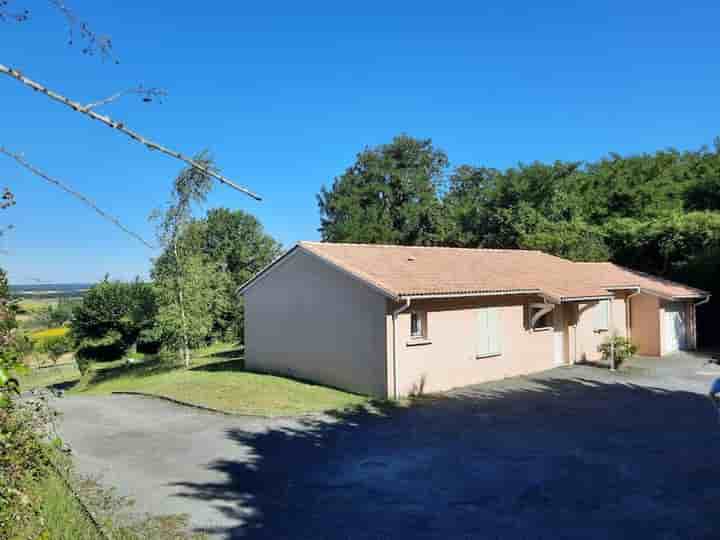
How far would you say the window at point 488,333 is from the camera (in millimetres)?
16172

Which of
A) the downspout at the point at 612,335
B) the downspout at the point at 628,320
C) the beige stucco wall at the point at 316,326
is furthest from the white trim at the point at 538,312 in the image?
the beige stucco wall at the point at 316,326

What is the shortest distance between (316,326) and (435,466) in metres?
8.25

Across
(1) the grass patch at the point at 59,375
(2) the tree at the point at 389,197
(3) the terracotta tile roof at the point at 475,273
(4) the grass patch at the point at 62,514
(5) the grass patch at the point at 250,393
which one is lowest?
(1) the grass patch at the point at 59,375

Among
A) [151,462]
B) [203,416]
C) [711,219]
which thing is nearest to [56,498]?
[151,462]

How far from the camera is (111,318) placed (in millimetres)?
30344

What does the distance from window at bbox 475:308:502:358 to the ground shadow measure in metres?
3.26

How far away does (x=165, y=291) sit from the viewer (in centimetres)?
2211

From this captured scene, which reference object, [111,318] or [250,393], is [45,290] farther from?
[111,318]

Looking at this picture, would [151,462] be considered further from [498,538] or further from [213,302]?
[213,302]

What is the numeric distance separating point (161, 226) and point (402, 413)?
13536mm

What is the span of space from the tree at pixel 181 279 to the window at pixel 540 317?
12.5 meters

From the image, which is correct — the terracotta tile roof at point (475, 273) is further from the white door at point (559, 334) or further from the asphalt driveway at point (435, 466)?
the asphalt driveway at point (435, 466)

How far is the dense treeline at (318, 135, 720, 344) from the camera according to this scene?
86.4ft

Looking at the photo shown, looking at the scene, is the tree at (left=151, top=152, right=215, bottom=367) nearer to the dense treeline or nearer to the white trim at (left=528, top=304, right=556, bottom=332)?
the white trim at (left=528, top=304, right=556, bottom=332)
